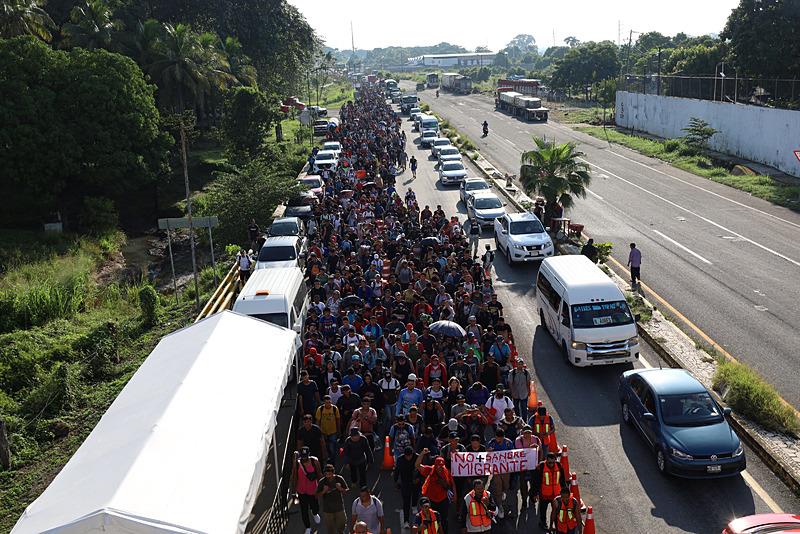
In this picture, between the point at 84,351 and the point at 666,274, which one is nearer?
the point at 84,351

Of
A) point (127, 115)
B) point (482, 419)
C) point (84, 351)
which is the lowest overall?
point (84, 351)

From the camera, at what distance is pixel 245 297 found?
57.7 feet

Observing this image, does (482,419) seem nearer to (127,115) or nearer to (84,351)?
(84,351)

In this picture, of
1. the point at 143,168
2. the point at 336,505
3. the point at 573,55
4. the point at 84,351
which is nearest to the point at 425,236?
the point at 84,351

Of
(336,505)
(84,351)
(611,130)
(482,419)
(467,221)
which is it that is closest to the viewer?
(336,505)

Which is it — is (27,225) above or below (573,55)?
below

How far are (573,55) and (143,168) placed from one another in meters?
85.3

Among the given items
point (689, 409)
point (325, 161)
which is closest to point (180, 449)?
point (689, 409)

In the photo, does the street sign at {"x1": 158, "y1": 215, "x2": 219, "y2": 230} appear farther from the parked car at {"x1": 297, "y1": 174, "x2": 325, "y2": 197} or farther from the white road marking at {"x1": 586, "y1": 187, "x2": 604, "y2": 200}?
the white road marking at {"x1": 586, "y1": 187, "x2": 604, "y2": 200}

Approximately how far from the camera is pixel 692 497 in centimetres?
1202

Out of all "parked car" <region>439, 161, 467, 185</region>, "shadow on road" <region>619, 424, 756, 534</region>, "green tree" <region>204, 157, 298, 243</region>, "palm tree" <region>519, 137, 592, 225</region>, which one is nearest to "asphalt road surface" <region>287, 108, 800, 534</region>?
"shadow on road" <region>619, 424, 756, 534</region>

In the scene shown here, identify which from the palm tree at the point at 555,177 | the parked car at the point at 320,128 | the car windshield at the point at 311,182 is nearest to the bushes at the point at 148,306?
the palm tree at the point at 555,177

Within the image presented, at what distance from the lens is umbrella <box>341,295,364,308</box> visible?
18.3 meters

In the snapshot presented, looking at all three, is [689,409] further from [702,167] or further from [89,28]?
[89,28]
